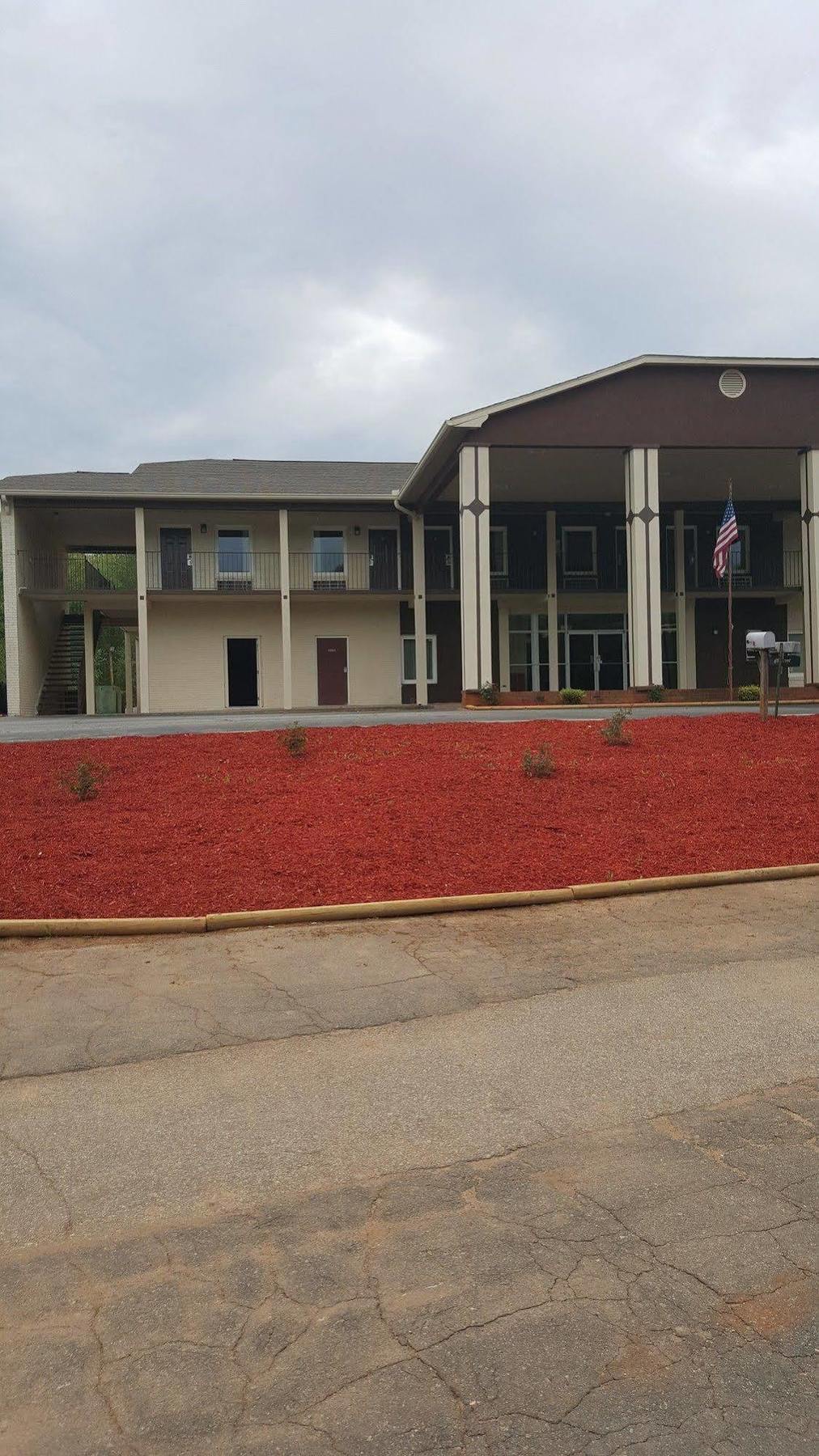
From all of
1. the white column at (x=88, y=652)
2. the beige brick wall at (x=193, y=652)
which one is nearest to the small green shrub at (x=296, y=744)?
the beige brick wall at (x=193, y=652)

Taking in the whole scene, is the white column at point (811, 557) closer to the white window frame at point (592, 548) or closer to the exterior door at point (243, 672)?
the white window frame at point (592, 548)

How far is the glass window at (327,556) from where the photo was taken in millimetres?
31672

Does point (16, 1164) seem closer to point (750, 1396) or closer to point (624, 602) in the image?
point (750, 1396)

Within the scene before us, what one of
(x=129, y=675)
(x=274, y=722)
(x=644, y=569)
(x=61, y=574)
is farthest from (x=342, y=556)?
(x=274, y=722)

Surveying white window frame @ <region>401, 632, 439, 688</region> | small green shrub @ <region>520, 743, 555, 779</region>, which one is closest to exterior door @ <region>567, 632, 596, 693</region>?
white window frame @ <region>401, 632, 439, 688</region>

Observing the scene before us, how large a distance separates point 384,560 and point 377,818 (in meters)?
22.3

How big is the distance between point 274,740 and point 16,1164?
33.9ft

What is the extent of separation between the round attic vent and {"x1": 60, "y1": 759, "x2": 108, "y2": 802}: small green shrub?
19.5 meters

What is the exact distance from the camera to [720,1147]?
4.12 metres

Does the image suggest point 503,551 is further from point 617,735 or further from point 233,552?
point 617,735

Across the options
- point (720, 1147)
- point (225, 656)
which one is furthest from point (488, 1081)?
point (225, 656)

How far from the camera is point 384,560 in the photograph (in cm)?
3167

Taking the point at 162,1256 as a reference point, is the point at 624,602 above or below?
above

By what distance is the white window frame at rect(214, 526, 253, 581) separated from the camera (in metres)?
31.3
